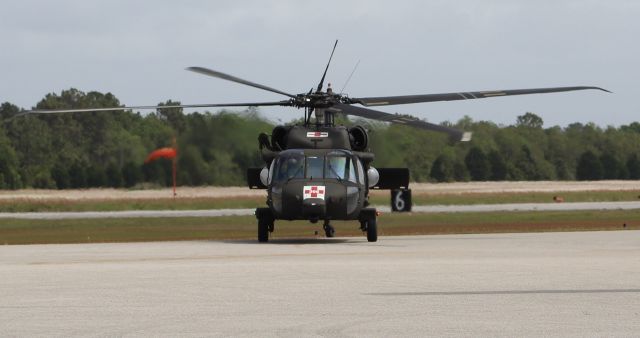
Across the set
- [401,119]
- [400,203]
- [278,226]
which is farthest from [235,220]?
[401,119]

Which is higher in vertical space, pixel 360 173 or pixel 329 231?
pixel 360 173

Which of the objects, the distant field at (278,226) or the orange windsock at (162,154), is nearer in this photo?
the distant field at (278,226)

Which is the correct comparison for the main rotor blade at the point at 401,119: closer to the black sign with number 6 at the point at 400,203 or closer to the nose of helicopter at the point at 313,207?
the nose of helicopter at the point at 313,207

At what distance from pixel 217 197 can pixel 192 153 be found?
37.1 meters

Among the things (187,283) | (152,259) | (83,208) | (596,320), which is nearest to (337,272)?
(187,283)

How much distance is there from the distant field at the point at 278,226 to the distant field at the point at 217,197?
11445mm

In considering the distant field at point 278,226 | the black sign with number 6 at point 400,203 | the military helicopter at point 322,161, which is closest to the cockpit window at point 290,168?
the military helicopter at point 322,161

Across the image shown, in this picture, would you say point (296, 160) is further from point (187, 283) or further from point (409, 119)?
point (187, 283)

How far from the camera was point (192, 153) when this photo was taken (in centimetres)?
4103

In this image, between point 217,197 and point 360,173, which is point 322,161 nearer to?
point 360,173

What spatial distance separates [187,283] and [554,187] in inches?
3304

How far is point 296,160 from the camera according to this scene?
27.6 meters

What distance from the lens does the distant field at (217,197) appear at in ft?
220

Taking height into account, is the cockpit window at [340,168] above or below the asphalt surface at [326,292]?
above
